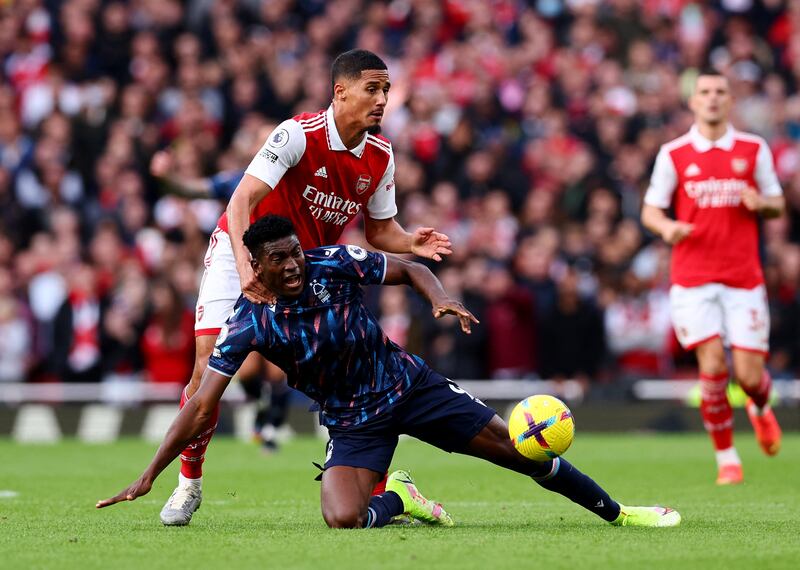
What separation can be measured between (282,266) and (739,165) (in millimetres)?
4994

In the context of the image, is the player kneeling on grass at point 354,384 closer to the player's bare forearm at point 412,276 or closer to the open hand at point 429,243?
the player's bare forearm at point 412,276

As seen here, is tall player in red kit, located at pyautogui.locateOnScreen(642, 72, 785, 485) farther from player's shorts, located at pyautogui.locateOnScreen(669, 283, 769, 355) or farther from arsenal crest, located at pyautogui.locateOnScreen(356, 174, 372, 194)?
arsenal crest, located at pyautogui.locateOnScreen(356, 174, 372, 194)

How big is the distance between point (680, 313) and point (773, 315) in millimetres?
6415

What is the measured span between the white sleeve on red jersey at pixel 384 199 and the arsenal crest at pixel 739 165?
348 cm

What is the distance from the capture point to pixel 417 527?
7.71 m

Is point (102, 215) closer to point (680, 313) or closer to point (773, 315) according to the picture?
point (773, 315)

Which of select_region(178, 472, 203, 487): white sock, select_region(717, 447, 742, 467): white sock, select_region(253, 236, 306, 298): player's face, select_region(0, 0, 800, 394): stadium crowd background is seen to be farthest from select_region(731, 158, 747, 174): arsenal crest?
select_region(0, 0, 800, 394): stadium crowd background

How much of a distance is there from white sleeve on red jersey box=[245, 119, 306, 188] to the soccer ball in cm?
186

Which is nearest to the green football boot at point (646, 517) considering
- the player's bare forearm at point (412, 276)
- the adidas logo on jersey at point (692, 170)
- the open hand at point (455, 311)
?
the open hand at point (455, 311)

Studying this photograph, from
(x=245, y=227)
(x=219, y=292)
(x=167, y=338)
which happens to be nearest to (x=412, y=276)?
(x=245, y=227)

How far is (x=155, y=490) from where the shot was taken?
10.5 m

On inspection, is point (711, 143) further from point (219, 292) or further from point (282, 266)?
point (282, 266)

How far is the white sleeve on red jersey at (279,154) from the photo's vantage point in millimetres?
7918

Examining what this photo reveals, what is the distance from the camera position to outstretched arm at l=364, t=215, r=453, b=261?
25.1 feet
